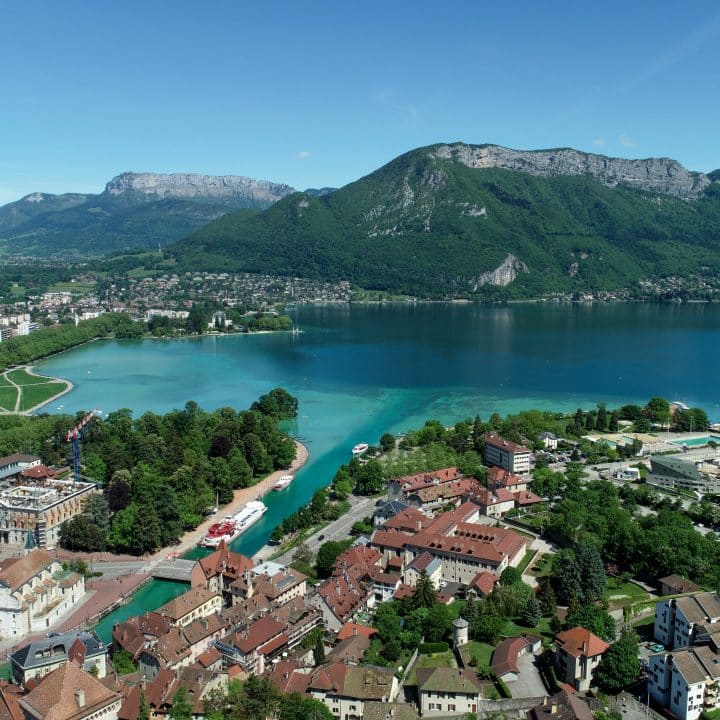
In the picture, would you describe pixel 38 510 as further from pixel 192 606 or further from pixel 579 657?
pixel 579 657

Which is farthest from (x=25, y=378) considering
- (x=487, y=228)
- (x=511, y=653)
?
(x=487, y=228)

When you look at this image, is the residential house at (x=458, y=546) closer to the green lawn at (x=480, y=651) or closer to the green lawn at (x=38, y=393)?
the green lawn at (x=480, y=651)

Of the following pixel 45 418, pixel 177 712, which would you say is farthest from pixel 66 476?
pixel 177 712

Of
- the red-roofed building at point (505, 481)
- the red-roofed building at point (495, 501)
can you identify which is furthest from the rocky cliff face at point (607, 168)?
the red-roofed building at point (495, 501)

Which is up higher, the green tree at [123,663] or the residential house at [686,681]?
the residential house at [686,681]

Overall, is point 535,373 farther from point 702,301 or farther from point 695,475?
point 702,301

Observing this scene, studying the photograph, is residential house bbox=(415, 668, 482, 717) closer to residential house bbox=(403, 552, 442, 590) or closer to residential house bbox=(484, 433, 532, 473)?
residential house bbox=(403, 552, 442, 590)

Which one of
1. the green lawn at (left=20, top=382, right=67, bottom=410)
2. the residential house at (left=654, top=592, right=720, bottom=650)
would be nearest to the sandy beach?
the residential house at (left=654, top=592, right=720, bottom=650)
